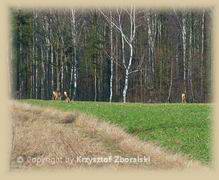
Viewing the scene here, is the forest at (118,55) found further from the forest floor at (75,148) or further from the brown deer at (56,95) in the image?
the forest floor at (75,148)

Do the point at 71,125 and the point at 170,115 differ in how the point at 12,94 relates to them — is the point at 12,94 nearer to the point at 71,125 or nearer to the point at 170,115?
the point at 71,125

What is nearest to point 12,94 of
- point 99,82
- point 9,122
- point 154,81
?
point 9,122

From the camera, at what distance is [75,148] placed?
1543 cm

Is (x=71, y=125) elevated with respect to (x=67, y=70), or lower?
lower

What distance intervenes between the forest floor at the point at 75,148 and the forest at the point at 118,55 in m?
0.50

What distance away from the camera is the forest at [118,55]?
51.3 feet

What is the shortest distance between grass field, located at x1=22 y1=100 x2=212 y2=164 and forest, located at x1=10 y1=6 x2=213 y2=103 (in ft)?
0.49

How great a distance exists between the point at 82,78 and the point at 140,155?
1736 millimetres

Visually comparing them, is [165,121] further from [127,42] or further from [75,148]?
[75,148]

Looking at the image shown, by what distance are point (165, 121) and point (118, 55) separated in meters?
1.43

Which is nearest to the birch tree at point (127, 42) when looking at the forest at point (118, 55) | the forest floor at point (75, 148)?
the forest at point (118, 55)

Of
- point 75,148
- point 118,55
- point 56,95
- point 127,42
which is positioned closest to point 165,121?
point 118,55

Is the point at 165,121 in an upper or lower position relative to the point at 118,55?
lower

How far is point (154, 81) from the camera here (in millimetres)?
15859
